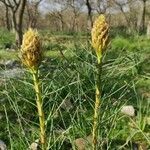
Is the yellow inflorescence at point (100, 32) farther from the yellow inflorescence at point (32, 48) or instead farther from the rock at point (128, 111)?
the rock at point (128, 111)

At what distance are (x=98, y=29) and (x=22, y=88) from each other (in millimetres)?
5337

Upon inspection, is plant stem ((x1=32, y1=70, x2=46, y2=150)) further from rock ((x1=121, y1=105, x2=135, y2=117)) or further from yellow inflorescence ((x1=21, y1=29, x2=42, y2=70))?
rock ((x1=121, y1=105, x2=135, y2=117))

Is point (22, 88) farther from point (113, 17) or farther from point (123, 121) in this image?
point (113, 17)

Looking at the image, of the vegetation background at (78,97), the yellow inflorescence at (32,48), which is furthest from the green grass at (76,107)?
the yellow inflorescence at (32,48)

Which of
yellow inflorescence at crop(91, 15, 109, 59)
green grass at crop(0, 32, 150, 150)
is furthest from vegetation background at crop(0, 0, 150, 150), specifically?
yellow inflorescence at crop(91, 15, 109, 59)

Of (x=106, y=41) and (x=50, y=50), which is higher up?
(x=106, y=41)

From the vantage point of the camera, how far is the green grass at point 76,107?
2.42 m

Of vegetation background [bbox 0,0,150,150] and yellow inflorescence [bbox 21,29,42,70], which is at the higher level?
yellow inflorescence [bbox 21,29,42,70]

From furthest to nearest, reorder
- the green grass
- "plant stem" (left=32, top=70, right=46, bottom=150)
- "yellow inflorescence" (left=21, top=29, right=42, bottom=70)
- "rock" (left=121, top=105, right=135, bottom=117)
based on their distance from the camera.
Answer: "rock" (left=121, top=105, right=135, bottom=117) → the green grass → "plant stem" (left=32, top=70, right=46, bottom=150) → "yellow inflorescence" (left=21, top=29, right=42, bottom=70)

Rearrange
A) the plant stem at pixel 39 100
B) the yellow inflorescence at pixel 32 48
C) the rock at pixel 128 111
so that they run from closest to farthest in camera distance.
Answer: the yellow inflorescence at pixel 32 48, the plant stem at pixel 39 100, the rock at pixel 128 111

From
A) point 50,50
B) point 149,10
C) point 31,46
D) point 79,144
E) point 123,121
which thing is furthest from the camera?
point 149,10

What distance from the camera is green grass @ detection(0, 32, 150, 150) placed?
7.93ft

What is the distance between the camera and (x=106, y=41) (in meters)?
1.93

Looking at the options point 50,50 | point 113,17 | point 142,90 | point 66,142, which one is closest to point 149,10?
point 113,17
